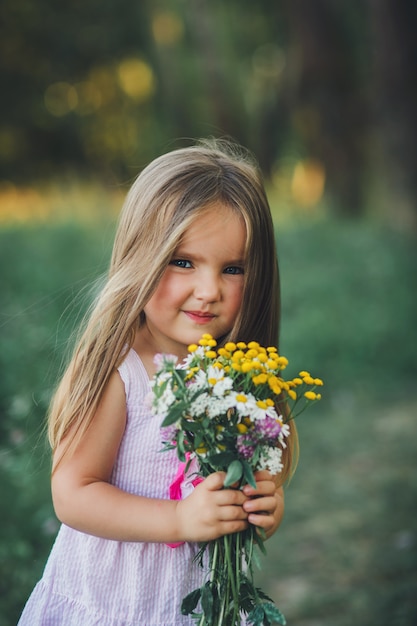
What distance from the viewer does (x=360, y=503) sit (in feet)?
14.4

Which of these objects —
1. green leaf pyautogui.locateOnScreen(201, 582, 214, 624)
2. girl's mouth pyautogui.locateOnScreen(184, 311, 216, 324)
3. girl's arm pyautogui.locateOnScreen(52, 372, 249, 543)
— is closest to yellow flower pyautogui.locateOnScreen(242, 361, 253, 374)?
girl's arm pyautogui.locateOnScreen(52, 372, 249, 543)

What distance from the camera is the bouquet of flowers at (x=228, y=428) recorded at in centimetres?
153

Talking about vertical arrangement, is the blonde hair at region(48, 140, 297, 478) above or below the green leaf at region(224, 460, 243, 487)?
above

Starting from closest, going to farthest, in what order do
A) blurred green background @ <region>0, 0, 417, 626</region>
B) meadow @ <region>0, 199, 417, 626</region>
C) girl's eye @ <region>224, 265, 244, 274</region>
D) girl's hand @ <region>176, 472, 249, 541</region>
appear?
girl's hand @ <region>176, 472, 249, 541</region> < girl's eye @ <region>224, 265, 244, 274</region> < meadow @ <region>0, 199, 417, 626</region> < blurred green background @ <region>0, 0, 417, 626</region>

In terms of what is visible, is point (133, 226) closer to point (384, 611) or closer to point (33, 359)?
point (384, 611)

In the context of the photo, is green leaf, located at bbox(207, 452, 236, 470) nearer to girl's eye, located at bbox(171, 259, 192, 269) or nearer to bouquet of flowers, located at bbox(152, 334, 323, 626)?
bouquet of flowers, located at bbox(152, 334, 323, 626)

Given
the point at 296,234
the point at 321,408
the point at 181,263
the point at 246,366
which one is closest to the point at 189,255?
the point at 181,263

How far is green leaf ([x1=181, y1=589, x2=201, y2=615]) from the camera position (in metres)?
1.69

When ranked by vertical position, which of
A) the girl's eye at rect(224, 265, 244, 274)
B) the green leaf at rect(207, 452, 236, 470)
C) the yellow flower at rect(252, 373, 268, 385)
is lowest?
the green leaf at rect(207, 452, 236, 470)

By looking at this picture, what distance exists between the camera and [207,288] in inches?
72.4

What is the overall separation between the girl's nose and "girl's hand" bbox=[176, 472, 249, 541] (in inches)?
17.3

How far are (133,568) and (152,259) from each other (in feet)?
2.52

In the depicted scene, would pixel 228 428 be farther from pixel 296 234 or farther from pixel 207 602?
pixel 296 234

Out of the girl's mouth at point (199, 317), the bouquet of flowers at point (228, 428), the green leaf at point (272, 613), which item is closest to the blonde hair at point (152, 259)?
the girl's mouth at point (199, 317)
